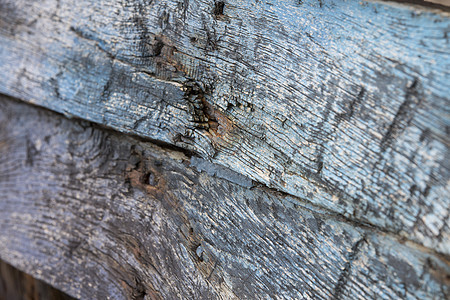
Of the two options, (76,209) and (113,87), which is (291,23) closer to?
(113,87)

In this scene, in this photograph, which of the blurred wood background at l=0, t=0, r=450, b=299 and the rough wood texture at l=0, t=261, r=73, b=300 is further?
the rough wood texture at l=0, t=261, r=73, b=300

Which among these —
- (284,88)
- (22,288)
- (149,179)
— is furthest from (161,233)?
(22,288)

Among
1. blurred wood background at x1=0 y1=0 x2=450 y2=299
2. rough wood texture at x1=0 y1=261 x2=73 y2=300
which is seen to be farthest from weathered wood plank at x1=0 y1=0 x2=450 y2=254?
rough wood texture at x1=0 y1=261 x2=73 y2=300

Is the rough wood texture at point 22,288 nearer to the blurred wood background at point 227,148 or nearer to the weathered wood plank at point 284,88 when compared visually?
the blurred wood background at point 227,148

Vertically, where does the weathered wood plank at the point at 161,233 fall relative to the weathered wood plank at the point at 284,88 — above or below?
below

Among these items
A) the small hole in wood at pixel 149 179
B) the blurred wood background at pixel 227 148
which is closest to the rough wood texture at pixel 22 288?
the blurred wood background at pixel 227 148

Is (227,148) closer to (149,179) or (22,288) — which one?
(149,179)

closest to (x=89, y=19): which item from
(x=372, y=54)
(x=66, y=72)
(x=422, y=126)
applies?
(x=66, y=72)

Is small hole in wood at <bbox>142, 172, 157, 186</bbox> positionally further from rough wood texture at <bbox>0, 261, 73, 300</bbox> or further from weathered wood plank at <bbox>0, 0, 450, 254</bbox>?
rough wood texture at <bbox>0, 261, 73, 300</bbox>
